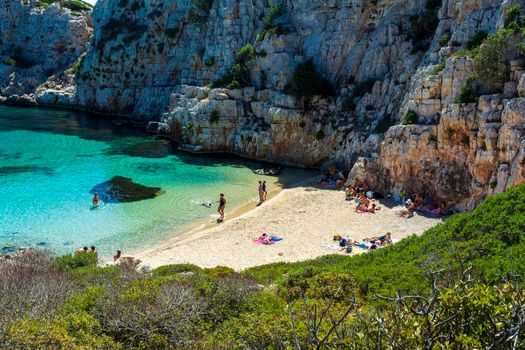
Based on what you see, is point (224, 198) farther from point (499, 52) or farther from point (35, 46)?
point (35, 46)

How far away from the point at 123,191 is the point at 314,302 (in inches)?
898

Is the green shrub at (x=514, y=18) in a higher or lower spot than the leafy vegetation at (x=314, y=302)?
higher

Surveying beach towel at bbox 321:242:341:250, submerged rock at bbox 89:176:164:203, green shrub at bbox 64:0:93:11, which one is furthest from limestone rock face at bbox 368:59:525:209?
green shrub at bbox 64:0:93:11

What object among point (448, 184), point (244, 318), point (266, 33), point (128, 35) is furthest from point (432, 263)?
point (128, 35)

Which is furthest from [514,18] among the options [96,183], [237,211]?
[96,183]

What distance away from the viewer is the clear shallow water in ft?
79.0

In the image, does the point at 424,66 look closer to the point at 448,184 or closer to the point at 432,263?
the point at 448,184

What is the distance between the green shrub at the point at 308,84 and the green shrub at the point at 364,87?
7.35ft

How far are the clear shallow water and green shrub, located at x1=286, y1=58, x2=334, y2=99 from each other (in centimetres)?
693

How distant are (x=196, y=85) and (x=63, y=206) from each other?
79.6 ft

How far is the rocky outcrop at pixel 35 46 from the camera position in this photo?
248 ft

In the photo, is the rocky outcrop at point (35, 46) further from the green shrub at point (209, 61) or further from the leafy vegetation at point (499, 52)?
the leafy vegetation at point (499, 52)

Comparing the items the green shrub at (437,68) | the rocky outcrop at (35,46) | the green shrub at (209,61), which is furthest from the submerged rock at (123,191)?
the rocky outcrop at (35,46)

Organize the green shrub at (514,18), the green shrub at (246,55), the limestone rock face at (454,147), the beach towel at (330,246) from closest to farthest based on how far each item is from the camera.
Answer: the beach towel at (330,246) → the limestone rock face at (454,147) → the green shrub at (514,18) → the green shrub at (246,55)
